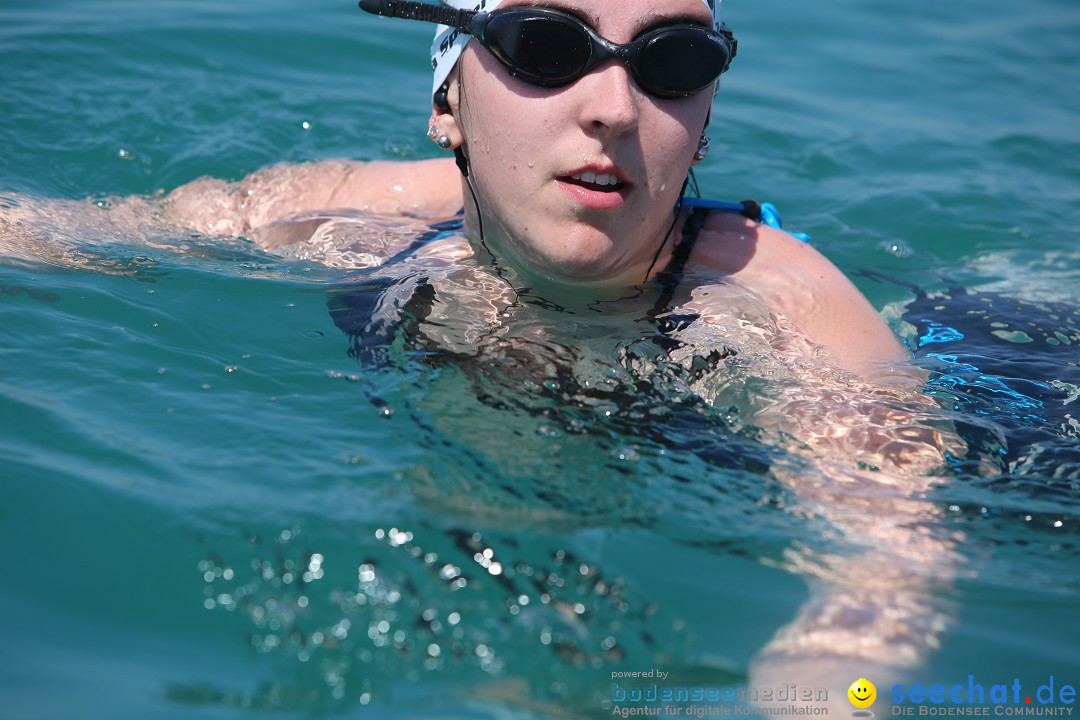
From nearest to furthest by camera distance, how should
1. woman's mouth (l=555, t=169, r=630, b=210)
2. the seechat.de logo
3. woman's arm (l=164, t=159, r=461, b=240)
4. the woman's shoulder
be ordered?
the seechat.de logo < woman's mouth (l=555, t=169, r=630, b=210) < the woman's shoulder < woman's arm (l=164, t=159, r=461, b=240)

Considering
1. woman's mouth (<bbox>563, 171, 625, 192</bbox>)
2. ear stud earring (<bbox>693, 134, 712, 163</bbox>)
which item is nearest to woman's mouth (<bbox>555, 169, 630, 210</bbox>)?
woman's mouth (<bbox>563, 171, 625, 192</bbox>)

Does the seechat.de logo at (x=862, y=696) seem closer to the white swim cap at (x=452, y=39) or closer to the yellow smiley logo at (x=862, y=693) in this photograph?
the yellow smiley logo at (x=862, y=693)

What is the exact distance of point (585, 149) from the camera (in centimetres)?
309

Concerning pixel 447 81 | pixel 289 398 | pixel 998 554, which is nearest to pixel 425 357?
pixel 289 398

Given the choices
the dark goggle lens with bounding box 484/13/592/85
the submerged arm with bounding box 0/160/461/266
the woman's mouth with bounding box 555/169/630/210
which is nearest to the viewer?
the dark goggle lens with bounding box 484/13/592/85

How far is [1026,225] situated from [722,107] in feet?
7.20

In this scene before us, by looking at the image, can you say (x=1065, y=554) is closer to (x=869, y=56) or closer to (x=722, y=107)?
(x=722, y=107)

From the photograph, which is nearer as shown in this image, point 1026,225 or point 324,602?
point 324,602

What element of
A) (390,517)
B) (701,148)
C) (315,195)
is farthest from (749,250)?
(315,195)

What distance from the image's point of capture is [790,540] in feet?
9.38

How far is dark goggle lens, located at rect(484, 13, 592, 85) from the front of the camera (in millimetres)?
3035

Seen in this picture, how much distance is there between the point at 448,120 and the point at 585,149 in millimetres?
643

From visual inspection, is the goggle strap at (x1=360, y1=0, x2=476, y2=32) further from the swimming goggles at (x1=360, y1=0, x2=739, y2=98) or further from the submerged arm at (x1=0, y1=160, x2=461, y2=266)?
the submerged arm at (x1=0, y1=160, x2=461, y2=266)

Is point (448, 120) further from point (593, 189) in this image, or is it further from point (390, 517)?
point (390, 517)
